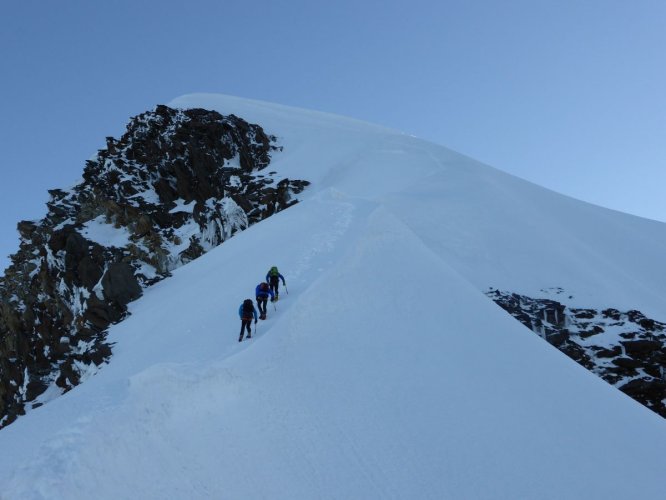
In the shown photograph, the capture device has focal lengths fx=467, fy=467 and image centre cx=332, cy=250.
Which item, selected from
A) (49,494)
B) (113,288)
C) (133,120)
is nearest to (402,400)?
(49,494)

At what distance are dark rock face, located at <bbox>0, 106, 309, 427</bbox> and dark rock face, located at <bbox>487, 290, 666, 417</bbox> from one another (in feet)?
62.7

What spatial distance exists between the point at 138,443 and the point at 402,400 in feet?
16.3

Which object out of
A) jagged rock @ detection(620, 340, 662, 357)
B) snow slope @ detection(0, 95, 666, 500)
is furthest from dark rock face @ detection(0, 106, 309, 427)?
A: jagged rock @ detection(620, 340, 662, 357)

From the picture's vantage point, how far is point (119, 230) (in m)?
41.8

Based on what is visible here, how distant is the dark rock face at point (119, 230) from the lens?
94.8 feet

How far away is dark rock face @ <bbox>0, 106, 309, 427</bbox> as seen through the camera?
28891mm

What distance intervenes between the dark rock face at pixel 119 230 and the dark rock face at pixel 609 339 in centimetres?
1910

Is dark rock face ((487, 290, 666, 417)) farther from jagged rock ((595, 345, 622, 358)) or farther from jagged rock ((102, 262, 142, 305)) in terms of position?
jagged rock ((102, 262, 142, 305))

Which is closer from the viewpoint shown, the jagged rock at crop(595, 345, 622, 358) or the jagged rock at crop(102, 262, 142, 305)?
the jagged rock at crop(595, 345, 622, 358)

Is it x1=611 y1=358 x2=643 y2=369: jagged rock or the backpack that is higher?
x1=611 y1=358 x2=643 y2=369: jagged rock

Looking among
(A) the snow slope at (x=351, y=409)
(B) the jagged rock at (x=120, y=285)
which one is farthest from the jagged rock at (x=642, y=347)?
(B) the jagged rock at (x=120, y=285)

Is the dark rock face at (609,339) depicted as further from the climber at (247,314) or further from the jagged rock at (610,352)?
the climber at (247,314)

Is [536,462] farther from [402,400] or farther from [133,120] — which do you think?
[133,120]

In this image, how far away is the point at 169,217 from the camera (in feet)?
163
